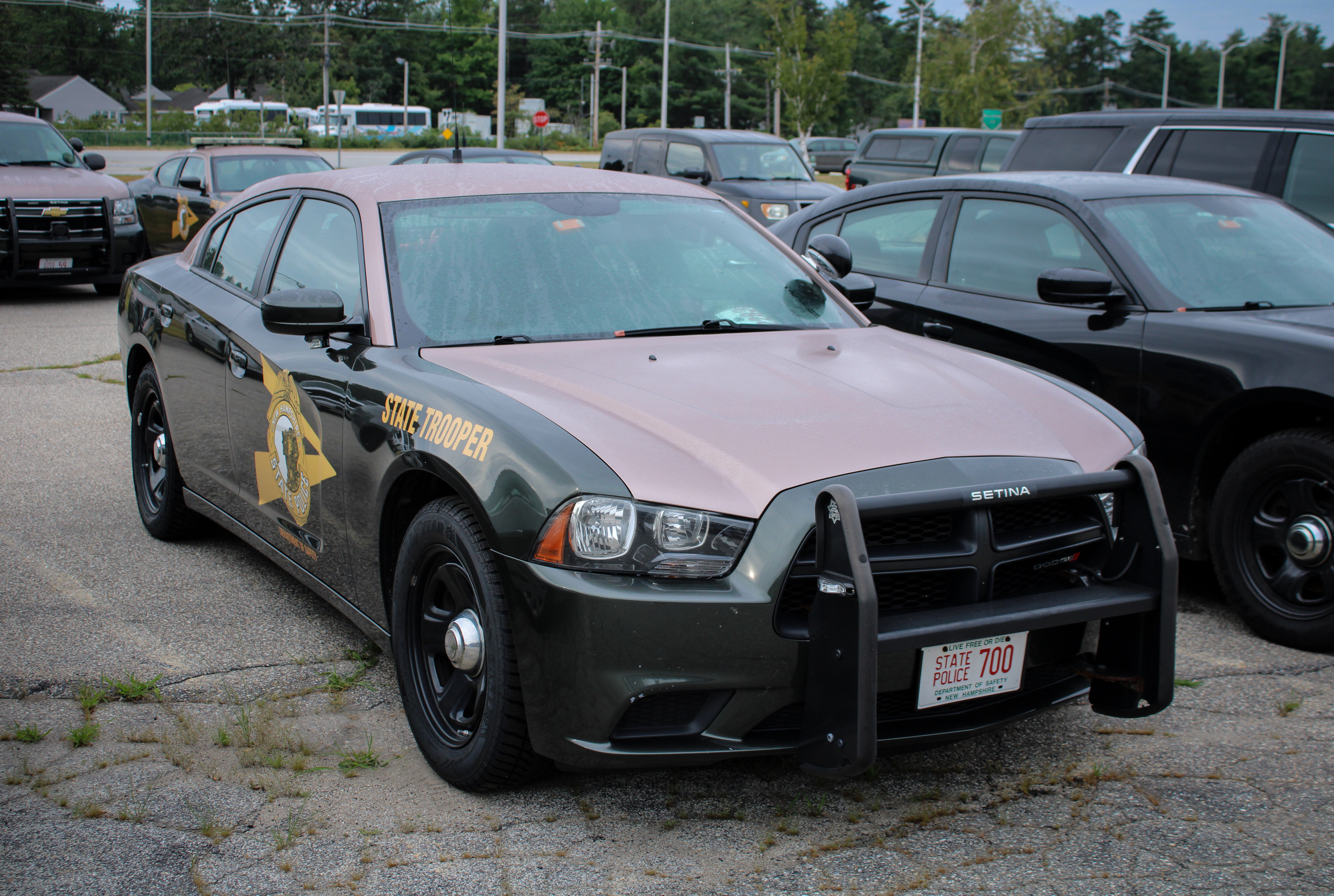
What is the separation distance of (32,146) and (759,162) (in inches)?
382

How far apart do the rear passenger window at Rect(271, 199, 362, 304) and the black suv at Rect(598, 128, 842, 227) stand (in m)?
13.1

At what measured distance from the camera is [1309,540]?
4195 mm

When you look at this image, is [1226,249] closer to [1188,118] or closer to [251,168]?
[1188,118]

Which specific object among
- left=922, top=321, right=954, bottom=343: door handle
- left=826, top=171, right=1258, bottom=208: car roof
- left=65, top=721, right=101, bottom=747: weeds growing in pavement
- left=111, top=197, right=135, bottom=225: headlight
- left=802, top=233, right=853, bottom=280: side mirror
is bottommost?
left=65, top=721, right=101, bottom=747: weeds growing in pavement

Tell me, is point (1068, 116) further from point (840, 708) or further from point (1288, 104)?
point (1288, 104)

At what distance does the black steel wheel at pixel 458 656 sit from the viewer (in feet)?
9.57

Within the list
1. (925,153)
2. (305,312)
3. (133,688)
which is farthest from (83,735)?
(925,153)

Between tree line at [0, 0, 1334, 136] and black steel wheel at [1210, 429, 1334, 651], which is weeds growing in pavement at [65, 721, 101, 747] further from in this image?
tree line at [0, 0, 1334, 136]

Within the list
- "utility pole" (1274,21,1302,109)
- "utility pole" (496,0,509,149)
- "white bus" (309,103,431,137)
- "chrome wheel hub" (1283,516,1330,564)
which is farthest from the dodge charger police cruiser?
"white bus" (309,103,431,137)

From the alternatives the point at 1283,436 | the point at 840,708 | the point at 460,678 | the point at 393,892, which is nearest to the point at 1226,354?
the point at 1283,436

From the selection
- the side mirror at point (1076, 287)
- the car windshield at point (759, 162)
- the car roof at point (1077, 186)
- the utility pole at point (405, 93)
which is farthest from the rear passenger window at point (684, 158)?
the utility pole at point (405, 93)

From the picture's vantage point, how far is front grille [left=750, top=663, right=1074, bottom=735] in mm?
2783

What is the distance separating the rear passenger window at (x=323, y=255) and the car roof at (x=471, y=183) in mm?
86

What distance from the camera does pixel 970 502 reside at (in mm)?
2730
